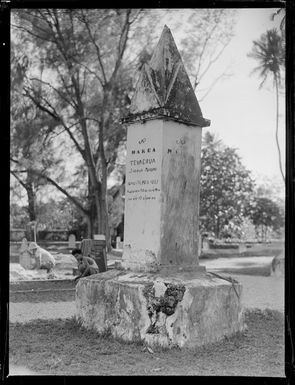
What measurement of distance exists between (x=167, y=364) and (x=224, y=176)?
21.8ft

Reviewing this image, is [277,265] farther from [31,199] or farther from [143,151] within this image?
[143,151]

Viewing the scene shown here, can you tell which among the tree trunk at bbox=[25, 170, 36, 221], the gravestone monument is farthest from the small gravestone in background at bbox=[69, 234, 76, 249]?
the gravestone monument

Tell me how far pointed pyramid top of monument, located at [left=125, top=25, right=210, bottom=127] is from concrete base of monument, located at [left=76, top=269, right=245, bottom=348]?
1713 mm

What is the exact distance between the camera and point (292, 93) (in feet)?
17.0

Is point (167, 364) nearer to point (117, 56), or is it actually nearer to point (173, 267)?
point (173, 267)

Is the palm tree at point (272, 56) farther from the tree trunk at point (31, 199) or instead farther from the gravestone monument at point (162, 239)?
the tree trunk at point (31, 199)

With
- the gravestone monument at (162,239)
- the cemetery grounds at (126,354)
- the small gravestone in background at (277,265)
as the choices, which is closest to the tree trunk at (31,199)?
the cemetery grounds at (126,354)

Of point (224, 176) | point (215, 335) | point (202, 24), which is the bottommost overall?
point (215, 335)

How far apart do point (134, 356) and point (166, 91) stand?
2.78m

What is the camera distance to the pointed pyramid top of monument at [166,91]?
5.85 meters

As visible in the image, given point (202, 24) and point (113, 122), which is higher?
point (202, 24)

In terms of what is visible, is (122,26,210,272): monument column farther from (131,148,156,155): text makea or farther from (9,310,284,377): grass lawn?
(9,310,284,377): grass lawn

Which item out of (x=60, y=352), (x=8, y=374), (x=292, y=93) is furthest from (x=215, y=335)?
(x=292, y=93)

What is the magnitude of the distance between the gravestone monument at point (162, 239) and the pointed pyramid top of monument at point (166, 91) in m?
0.01
